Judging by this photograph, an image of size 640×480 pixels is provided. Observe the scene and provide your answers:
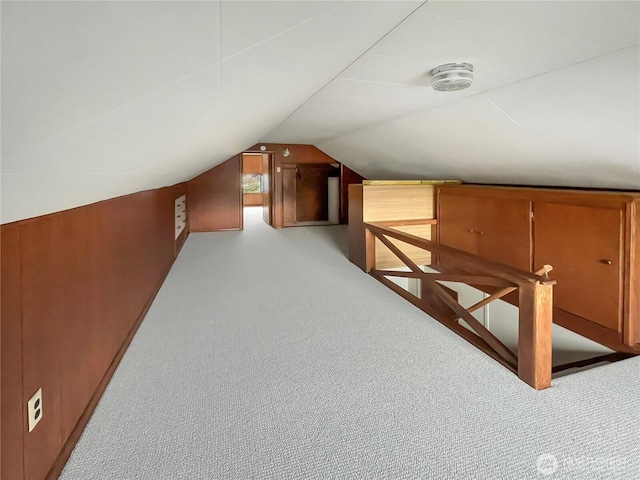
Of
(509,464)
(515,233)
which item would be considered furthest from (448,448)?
(515,233)

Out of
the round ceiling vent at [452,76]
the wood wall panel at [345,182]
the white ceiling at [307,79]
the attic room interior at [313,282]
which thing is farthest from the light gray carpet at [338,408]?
the wood wall panel at [345,182]

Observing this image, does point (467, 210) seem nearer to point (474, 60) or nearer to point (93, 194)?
point (474, 60)

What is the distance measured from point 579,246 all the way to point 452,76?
195 centimetres

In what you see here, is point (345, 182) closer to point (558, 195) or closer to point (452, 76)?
point (558, 195)

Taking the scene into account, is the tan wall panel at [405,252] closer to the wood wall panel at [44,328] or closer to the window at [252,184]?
the wood wall panel at [44,328]

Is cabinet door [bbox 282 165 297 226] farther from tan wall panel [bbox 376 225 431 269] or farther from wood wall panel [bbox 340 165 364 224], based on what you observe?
tan wall panel [bbox 376 225 431 269]

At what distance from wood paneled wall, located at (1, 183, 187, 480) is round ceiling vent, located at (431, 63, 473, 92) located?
2.25m

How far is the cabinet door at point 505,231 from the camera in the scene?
3.84 m

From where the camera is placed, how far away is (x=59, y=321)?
163 centimetres

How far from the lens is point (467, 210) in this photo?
4703 mm

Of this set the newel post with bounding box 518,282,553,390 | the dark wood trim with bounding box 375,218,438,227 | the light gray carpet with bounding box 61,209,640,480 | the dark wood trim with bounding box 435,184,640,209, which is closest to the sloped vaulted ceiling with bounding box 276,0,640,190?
the dark wood trim with bounding box 435,184,640,209

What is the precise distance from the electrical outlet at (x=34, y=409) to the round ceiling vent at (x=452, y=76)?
268cm

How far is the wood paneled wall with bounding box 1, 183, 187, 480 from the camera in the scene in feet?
4.19

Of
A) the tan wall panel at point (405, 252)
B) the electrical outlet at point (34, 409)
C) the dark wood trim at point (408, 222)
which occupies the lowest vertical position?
the electrical outlet at point (34, 409)
